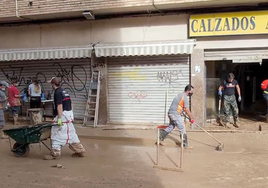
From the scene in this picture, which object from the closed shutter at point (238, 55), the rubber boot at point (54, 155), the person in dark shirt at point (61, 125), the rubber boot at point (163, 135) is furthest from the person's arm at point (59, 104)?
the closed shutter at point (238, 55)

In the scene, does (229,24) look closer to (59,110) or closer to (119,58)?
(119,58)

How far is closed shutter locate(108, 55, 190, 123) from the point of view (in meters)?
10.1

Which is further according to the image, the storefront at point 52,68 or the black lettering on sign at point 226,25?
the storefront at point 52,68

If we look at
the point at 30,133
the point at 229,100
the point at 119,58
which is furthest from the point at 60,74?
the point at 229,100

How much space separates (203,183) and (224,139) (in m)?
3.67

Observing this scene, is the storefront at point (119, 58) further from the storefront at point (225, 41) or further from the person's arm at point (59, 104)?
the person's arm at point (59, 104)

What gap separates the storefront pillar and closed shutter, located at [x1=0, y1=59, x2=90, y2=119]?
379cm

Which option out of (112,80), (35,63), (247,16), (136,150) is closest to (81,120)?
(112,80)

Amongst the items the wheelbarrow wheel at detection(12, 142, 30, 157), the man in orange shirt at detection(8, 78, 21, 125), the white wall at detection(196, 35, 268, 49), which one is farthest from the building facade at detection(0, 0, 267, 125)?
the wheelbarrow wheel at detection(12, 142, 30, 157)

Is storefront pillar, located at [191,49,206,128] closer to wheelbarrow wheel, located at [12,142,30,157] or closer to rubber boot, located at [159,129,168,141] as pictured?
rubber boot, located at [159,129,168,141]

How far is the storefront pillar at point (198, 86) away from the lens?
970 cm

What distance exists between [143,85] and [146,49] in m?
1.38

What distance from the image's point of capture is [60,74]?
37.6 ft

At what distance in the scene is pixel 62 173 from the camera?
5.55 metres
